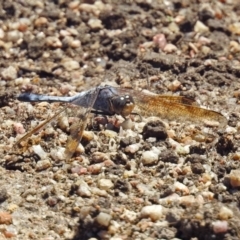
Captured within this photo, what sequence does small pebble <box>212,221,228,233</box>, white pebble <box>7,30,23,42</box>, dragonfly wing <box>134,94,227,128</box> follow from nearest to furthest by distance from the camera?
1. small pebble <box>212,221,228,233</box>
2. dragonfly wing <box>134,94,227,128</box>
3. white pebble <box>7,30,23,42</box>

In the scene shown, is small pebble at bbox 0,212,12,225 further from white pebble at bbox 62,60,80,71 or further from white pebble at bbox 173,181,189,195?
white pebble at bbox 62,60,80,71

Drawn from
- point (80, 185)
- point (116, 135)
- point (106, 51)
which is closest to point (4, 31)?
point (106, 51)

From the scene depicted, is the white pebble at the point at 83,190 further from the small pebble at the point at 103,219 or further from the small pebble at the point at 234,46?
the small pebble at the point at 234,46

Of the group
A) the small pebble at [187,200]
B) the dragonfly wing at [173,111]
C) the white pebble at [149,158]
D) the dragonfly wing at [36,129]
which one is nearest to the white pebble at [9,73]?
the dragonfly wing at [36,129]

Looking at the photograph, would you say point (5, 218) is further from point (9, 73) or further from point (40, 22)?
point (40, 22)

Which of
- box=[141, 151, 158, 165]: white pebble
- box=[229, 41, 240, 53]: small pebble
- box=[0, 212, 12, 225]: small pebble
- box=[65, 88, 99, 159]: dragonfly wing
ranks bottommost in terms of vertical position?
box=[0, 212, 12, 225]: small pebble

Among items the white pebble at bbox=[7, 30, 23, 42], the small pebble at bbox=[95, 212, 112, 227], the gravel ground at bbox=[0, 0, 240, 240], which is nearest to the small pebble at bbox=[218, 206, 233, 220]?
the gravel ground at bbox=[0, 0, 240, 240]

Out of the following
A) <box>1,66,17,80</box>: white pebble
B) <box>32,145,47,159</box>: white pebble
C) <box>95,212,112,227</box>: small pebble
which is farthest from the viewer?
<box>1,66,17,80</box>: white pebble

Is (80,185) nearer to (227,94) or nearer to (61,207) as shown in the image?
(61,207)
